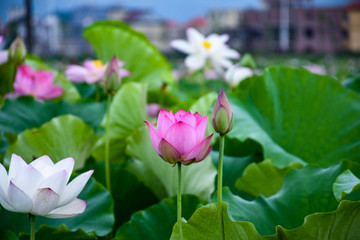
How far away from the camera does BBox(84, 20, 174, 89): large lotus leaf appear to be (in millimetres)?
927

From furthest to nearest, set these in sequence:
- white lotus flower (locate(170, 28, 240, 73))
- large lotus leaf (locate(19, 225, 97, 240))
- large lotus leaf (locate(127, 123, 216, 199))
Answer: white lotus flower (locate(170, 28, 240, 73)), large lotus leaf (locate(127, 123, 216, 199)), large lotus leaf (locate(19, 225, 97, 240))

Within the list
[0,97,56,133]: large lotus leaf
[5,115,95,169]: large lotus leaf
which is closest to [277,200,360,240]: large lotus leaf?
[5,115,95,169]: large lotus leaf

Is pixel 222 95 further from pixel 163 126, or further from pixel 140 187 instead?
pixel 140 187

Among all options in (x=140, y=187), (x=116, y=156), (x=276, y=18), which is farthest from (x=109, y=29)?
(x=276, y=18)

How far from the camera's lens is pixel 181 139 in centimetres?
33

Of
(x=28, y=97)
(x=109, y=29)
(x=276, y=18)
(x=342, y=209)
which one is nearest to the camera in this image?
(x=342, y=209)

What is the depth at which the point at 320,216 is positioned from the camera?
0.34m

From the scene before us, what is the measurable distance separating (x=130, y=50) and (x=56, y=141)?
1.31ft

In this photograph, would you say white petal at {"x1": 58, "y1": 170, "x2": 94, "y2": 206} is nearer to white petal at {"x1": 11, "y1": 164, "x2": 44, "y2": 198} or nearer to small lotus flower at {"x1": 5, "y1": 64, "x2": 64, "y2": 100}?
white petal at {"x1": 11, "y1": 164, "x2": 44, "y2": 198}

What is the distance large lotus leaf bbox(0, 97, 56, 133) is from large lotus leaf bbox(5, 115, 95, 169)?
0.36 feet

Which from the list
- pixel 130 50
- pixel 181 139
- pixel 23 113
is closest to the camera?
pixel 181 139

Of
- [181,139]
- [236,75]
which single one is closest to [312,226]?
[181,139]

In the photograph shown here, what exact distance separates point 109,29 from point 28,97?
0.29 metres

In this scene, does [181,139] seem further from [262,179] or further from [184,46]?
[184,46]
